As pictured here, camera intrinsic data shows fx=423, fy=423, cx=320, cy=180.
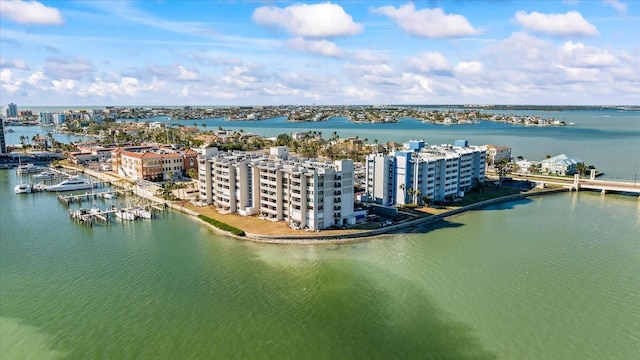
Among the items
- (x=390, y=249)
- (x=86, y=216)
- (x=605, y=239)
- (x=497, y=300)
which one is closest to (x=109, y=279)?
(x=86, y=216)

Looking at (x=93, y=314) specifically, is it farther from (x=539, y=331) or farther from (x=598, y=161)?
(x=598, y=161)

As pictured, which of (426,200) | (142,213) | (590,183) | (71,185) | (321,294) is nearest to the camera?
(321,294)

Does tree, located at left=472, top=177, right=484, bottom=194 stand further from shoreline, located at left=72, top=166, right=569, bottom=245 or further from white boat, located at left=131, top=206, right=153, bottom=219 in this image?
white boat, located at left=131, top=206, right=153, bottom=219

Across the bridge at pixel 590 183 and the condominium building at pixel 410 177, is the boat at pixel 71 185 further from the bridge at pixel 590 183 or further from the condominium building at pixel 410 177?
the bridge at pixel 590 183

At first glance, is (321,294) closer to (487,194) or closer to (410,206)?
(410,206)

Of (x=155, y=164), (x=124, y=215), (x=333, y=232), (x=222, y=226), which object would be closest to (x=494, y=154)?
(x=333, y=232)

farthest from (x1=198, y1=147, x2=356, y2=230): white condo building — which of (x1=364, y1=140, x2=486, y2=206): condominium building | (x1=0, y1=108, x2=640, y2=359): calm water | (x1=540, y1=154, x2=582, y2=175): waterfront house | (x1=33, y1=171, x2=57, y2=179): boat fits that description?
(x1=540, y1=154, x2=582, y2=175): waterfront house
